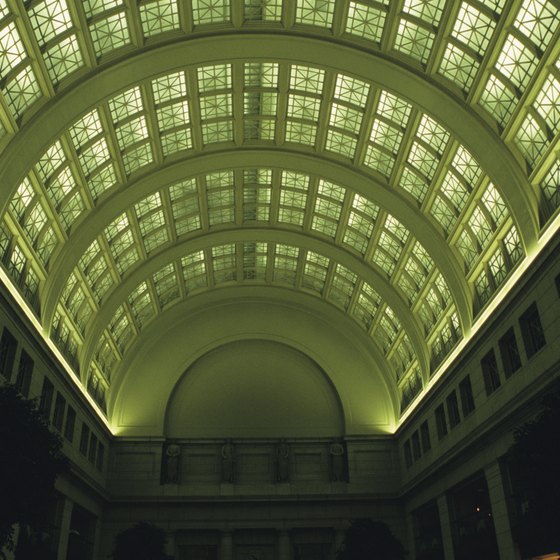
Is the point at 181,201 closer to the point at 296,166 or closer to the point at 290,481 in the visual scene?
the point at 296,166

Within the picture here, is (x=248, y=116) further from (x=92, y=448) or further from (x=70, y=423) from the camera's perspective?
(x=92, y=448)

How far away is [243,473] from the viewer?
48.2 m

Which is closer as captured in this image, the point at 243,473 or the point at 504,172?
the point at 504,172

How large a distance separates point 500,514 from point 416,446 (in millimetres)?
15300

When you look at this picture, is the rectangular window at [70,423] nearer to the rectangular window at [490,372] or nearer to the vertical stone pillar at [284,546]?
the vertical stone pillar at [284,546]

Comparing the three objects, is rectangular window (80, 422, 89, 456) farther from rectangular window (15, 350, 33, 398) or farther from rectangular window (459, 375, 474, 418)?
rectangular window (459, 375, 474, 418)

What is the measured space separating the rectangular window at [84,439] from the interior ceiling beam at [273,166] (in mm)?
10393

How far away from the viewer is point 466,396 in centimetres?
3559

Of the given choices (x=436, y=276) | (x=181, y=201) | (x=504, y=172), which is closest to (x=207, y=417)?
(x=181, y=201)

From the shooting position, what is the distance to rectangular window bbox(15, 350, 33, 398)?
101ft

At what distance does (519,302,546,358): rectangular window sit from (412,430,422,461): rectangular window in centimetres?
1830

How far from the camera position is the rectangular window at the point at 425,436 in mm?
42369

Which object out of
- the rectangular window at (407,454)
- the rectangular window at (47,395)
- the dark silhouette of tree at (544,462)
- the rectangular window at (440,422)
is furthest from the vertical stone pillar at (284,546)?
the dark silhouette of tree at (544,462)

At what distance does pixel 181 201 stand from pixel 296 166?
26.9 ft
